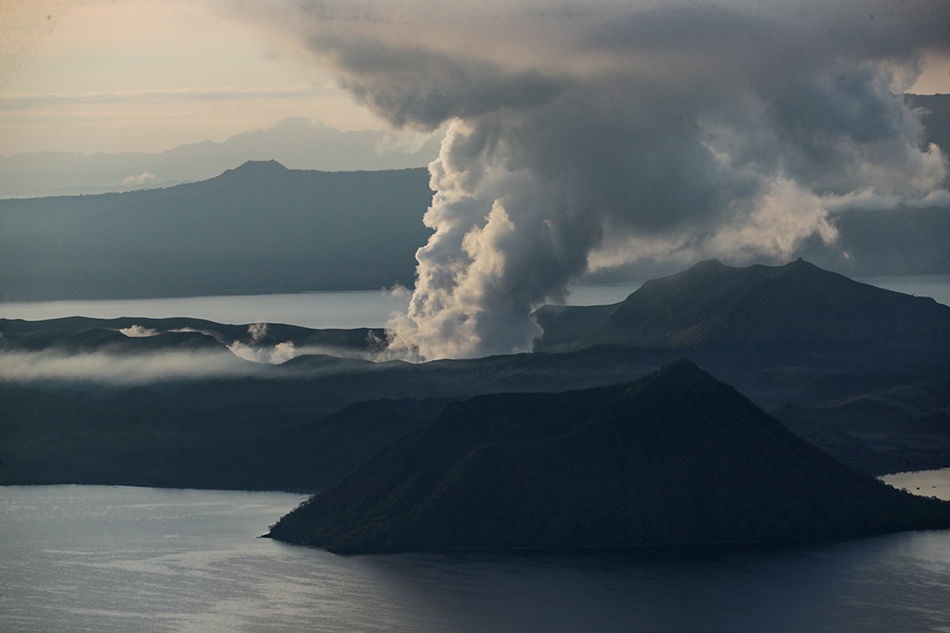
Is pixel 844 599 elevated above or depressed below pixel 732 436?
below

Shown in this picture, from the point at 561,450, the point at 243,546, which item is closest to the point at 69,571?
the point at 243,546

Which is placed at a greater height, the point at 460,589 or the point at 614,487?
the point at 614,487

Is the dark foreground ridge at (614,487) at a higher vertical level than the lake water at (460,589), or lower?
higher

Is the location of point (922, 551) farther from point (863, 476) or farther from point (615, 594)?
point (615, 594)

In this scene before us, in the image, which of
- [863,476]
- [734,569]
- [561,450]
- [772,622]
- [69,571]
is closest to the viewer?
[772,622]

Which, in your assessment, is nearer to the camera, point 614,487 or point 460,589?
point 460,589
